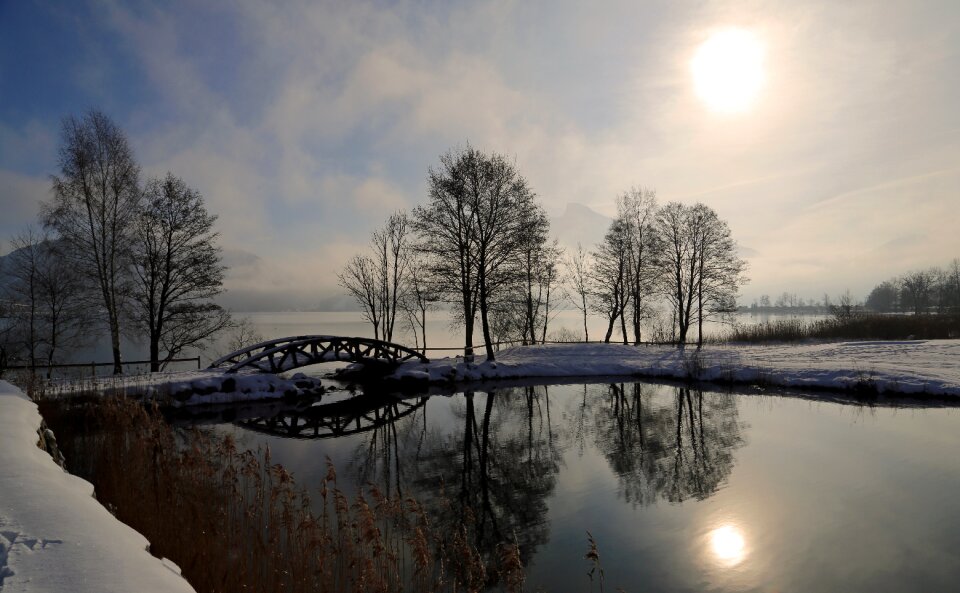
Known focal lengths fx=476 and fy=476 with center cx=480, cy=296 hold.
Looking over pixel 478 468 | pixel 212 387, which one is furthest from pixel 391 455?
pixel 212 387

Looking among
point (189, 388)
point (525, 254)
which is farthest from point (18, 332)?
point (525, 254)

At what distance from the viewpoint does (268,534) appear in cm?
627

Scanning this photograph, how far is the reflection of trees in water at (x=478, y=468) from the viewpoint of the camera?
320 inches

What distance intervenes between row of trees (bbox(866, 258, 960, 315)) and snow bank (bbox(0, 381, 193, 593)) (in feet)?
253

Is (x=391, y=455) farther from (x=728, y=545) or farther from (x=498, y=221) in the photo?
(x=498, y=221)

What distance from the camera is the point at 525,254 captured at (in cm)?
3150

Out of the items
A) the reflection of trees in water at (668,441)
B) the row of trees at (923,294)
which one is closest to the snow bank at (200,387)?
the reflection of trees in water at (668,441)

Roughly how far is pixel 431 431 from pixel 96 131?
2155 centimetres

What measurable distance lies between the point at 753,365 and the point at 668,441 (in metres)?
15.0

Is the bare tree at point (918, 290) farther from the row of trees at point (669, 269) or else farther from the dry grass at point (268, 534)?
the dry grass at point (268, 534)

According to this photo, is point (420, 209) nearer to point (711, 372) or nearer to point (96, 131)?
point (96, 131)

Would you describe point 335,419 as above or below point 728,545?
above

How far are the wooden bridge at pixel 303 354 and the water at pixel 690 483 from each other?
634cm

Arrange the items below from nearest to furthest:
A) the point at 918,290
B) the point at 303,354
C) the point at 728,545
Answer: the point at 728,545, the point at 303,354, the point at 918,290
